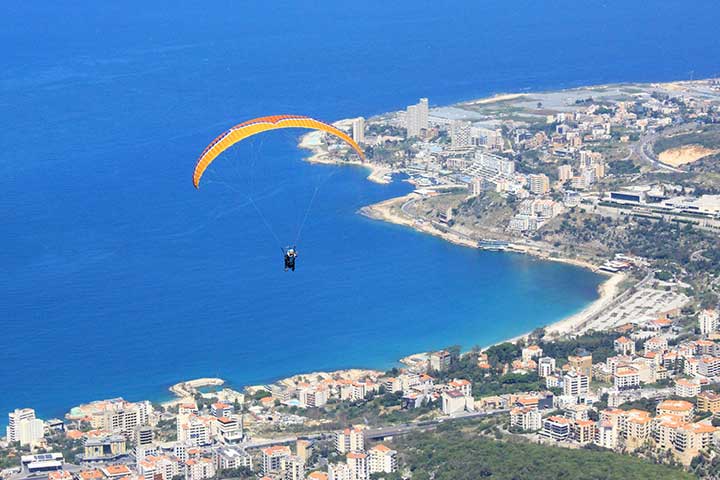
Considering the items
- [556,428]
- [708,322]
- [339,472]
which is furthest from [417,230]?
[339,472]

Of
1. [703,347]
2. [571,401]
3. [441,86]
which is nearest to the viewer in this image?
[571,401]

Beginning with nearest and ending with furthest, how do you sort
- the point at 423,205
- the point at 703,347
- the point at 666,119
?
the point at 703,347 < the point at 423,205 < the point at 666,119

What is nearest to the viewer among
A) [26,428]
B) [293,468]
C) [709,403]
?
[293,468]

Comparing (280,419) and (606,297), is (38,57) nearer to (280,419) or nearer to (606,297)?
(606,297)

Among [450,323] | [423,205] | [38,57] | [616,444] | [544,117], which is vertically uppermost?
[38,57]

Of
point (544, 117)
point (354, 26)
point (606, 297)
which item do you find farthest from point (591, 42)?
point (606, 297)

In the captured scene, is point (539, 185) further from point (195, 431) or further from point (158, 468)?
point (158, 468)

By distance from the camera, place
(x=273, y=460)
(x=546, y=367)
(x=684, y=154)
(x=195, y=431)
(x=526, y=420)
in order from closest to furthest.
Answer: (x=273, y=460) → (x=526, y=420) → (x=195, y=431) → (x=546, y=367) → (x=684, y=154)
